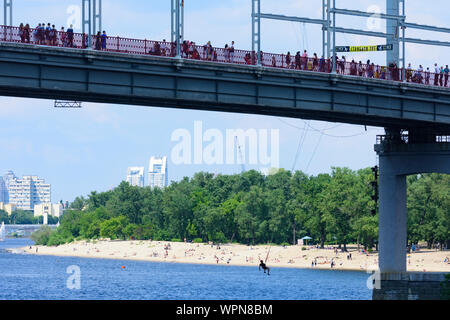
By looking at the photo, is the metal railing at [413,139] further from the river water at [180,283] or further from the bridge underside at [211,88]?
the river water at [180,283]

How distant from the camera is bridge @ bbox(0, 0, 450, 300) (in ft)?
169

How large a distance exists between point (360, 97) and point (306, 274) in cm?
7247

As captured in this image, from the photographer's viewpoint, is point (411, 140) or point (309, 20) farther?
point (411, 140)

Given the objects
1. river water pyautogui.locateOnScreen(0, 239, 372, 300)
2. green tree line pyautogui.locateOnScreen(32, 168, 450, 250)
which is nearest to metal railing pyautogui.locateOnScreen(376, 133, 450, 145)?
river water pyautogui.locateOnScreen(0, 239, 372, 300)

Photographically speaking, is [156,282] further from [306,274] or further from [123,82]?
[123,82]

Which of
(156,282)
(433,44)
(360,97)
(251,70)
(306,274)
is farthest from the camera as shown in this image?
(306,274)

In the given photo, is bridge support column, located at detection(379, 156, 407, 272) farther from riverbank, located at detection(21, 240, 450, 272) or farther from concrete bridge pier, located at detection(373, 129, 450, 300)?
riverbank, located at detection(21, 240, 450, 272)

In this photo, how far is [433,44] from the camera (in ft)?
221

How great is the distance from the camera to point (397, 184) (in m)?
69.8

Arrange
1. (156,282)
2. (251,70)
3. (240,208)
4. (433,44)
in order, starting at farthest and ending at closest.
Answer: (240,208)
(156,282)
(433,44)
(251,70)

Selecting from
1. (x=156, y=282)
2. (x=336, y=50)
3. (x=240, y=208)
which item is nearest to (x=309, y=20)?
(x=336, y=50)

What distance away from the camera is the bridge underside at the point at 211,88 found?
167ft

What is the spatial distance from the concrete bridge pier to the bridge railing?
6.00m

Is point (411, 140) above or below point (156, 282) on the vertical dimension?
above
